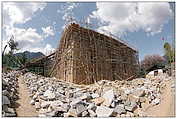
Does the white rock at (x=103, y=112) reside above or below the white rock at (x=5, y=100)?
below

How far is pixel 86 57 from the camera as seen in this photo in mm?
8625

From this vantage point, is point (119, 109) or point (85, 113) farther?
A: point (119, 109)

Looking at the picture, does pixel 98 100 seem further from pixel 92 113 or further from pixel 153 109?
pixel 153 109

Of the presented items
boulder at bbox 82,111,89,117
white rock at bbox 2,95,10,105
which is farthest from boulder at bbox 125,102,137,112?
white rock at bbox 2,95,10,105

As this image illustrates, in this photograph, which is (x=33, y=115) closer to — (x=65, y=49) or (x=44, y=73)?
(x=65, y=49)

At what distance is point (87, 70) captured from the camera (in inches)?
336

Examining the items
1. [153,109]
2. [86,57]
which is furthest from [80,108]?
[86,57]

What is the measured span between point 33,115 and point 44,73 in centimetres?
825

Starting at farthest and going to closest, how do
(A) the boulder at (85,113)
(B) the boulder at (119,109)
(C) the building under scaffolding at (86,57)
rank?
(C) the building under scaffolding at (86,57), (B) the boulder at (119,109), (A) the boulder at (85,113)

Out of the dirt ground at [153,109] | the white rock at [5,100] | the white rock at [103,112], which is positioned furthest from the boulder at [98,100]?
the white rock at [5,100]

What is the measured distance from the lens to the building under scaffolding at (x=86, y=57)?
8.48 meters

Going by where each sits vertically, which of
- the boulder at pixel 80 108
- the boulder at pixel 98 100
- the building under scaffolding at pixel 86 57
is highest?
the building under scaffolding at pixel 86 57

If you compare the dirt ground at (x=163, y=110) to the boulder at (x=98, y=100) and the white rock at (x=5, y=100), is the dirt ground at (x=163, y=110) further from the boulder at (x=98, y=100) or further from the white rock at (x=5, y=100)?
the white rock at (x=5, y=100)

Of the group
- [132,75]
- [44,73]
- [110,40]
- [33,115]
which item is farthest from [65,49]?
[33,115]
